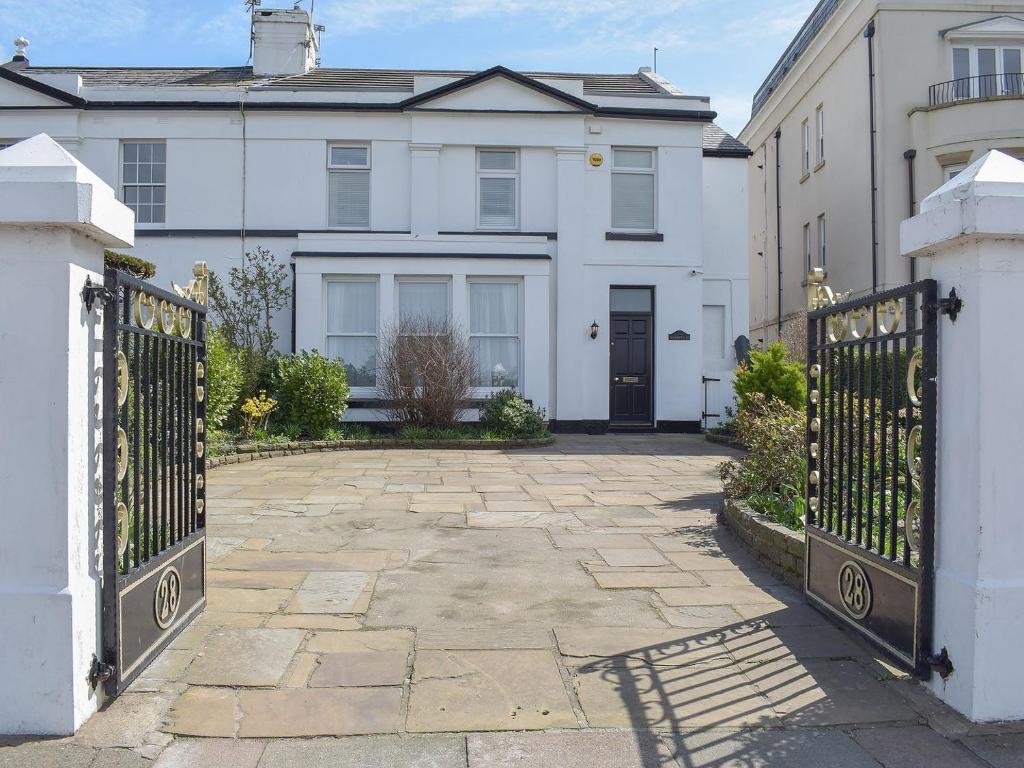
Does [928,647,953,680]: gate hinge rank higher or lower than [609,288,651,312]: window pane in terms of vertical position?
lower

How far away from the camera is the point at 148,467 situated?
398 cm

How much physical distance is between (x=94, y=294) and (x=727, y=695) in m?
3.13

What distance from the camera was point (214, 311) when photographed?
16250 millimetres

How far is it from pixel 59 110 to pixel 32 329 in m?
16.3

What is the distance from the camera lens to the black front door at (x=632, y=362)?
57.9ft

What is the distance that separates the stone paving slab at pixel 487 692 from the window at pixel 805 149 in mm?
21304

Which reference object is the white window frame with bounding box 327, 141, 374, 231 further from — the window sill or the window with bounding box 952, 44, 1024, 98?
the window with bounding box 952, 44, 1024, 98

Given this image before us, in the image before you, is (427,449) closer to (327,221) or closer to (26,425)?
(327,221)

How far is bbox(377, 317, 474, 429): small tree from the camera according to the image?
48.6ft

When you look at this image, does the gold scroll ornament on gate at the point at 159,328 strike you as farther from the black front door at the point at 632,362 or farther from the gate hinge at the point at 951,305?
the black front door at the point at 632,362

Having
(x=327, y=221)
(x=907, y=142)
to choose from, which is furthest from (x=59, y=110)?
(x=907, y=142)

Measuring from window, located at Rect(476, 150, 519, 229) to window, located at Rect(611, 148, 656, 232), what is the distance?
6.86ft

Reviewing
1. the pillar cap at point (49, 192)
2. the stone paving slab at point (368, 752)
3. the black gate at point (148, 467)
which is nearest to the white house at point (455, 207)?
the black gate at point (148, 467)

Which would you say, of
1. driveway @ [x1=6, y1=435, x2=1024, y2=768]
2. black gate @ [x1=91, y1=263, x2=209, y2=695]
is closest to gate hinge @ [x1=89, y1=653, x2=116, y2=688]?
black gate @ [x1=91, y1=263, x2=209, y2=695]
